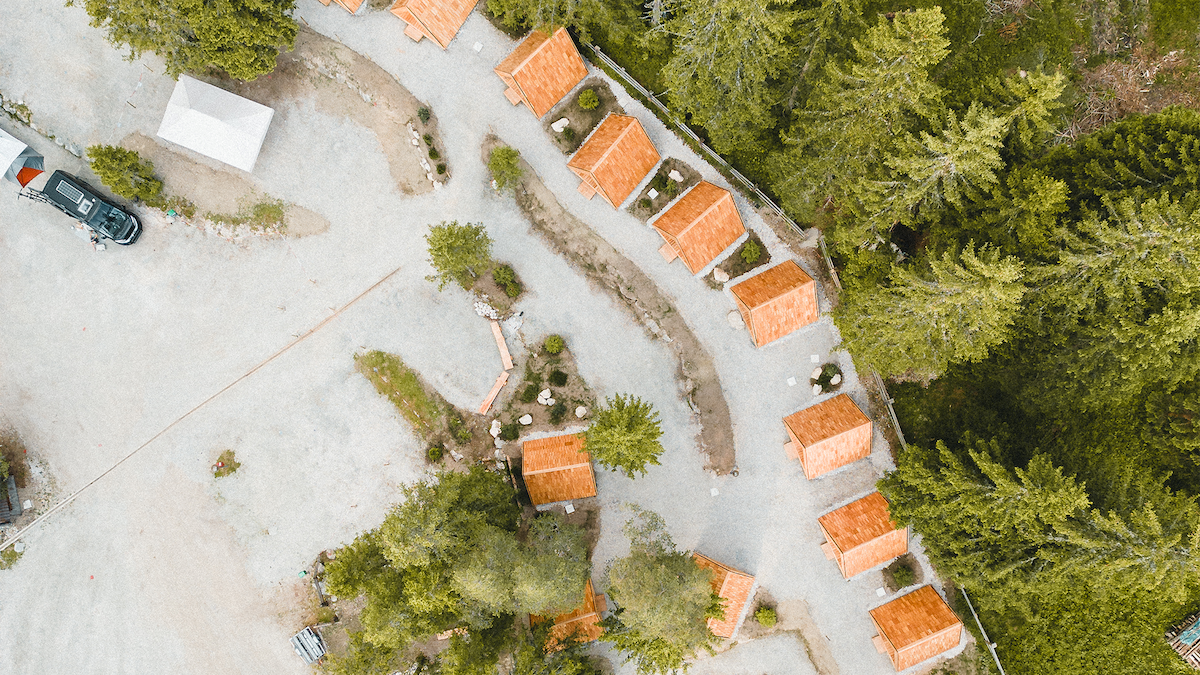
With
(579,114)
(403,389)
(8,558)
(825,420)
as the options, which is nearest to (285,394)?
(403,389)

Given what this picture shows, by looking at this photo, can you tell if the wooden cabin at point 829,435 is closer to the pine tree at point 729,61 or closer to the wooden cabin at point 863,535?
the wooden cabin at point 863,535

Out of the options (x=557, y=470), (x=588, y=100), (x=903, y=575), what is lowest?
(x=557, y=470)

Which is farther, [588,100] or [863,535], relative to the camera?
[588,100]

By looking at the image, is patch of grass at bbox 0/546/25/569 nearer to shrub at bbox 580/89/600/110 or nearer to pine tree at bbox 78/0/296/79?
pine tree at bbox 78/0/296/79

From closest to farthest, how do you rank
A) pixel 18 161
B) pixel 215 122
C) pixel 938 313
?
pixel 938 313 < pixel 215 122 < pixel 18 161

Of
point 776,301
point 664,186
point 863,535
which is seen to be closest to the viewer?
point 776,301

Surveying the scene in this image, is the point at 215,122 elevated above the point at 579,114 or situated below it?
below

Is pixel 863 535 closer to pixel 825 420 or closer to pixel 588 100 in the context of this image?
pixel 825 420
